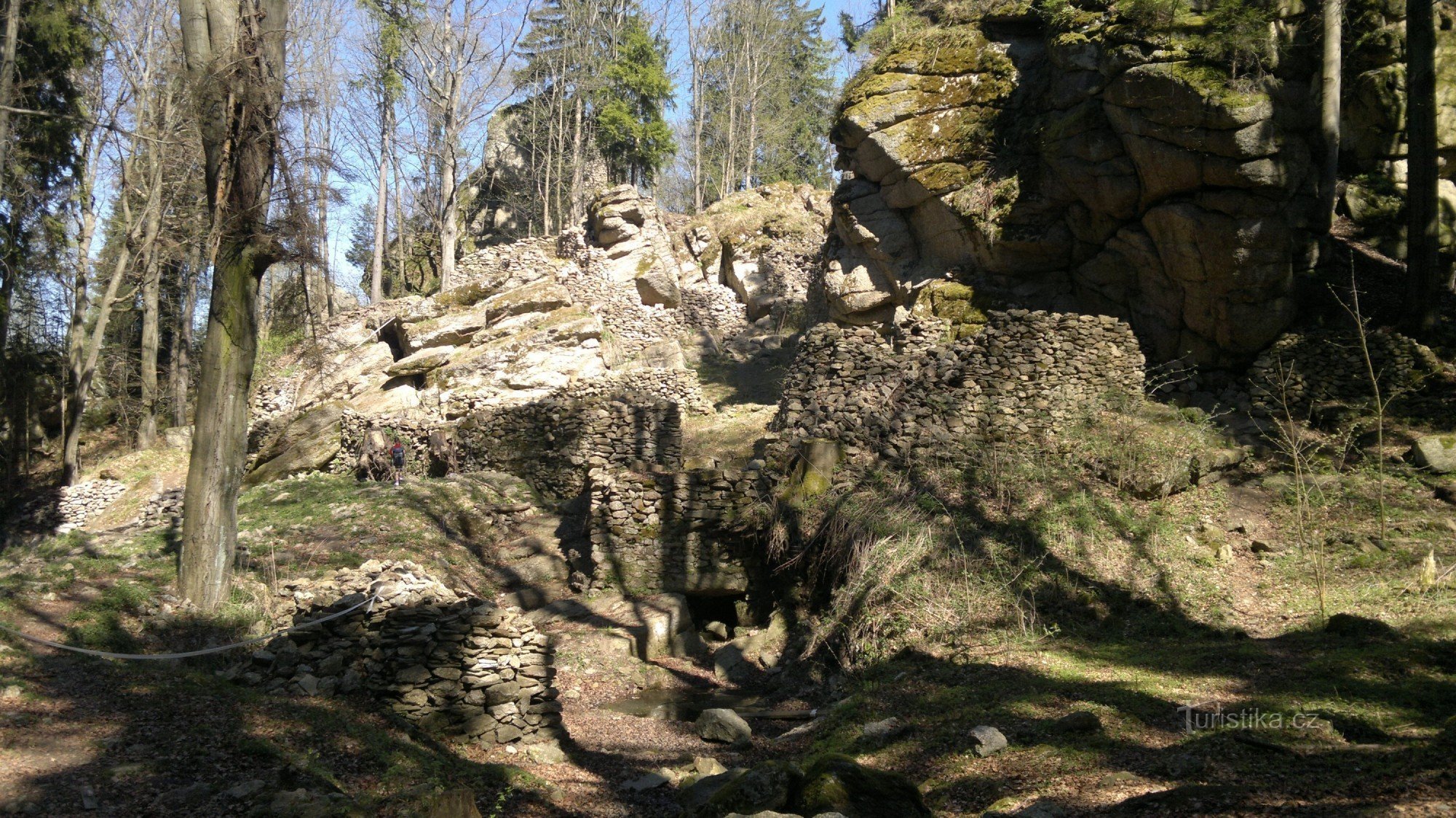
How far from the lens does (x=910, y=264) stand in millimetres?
19203

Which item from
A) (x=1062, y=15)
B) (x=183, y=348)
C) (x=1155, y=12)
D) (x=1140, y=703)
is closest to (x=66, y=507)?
(x=183, y=348)

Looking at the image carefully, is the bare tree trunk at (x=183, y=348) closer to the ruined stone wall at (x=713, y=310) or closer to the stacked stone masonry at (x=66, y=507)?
the stacked stone masonry at (x=66, y=507)

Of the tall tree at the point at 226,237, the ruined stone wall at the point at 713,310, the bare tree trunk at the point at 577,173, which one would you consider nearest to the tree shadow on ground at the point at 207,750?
the tall tree at the point at 226,237

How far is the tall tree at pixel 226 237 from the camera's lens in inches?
340

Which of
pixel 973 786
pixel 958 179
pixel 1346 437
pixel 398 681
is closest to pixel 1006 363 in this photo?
pixel 1346 437

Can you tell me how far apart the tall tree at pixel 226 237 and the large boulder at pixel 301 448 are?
10623mm

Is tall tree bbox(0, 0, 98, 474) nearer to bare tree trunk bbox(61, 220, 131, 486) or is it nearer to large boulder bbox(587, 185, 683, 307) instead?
bare tree trunk bbox(61, 220, 131, 486)

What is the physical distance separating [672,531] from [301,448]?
35.7ft

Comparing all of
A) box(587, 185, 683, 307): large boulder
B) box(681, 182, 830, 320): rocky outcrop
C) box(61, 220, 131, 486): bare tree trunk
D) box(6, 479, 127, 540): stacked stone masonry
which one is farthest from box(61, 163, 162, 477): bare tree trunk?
box(681, 182, 830, 320): rocky outcrop

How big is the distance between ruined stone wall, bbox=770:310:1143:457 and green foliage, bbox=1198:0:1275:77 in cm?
478

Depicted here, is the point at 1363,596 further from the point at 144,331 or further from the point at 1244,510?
the point at 144,331

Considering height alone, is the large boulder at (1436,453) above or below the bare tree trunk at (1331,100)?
below

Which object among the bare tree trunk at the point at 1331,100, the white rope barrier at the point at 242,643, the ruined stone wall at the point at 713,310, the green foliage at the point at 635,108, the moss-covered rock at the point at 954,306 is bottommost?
the white rope barrier at the point at 242,643

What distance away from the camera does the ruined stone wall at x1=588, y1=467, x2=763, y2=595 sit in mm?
12680
